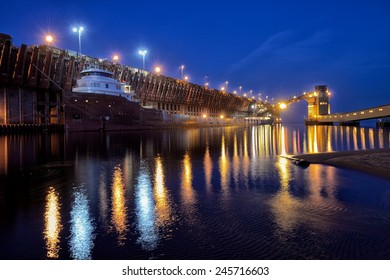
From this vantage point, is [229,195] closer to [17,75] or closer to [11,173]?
[11,173]

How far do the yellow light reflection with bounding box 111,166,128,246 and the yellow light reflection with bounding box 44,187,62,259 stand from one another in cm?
110

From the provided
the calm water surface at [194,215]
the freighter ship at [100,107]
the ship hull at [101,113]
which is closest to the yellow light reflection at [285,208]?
the calm water surface at [194,215]

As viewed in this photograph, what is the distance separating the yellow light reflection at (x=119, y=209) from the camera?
6.56 meters

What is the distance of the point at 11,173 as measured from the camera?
45.4ft

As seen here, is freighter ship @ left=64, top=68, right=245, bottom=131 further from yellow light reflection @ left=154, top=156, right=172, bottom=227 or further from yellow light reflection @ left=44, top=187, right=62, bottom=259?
yellow light reflection @ left=44, top=187, right=62, bottom=259

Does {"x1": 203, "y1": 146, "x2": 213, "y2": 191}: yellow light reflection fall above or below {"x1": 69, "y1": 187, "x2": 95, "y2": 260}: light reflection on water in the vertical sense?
above

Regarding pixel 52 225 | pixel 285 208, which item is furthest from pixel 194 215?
pixel 52 225

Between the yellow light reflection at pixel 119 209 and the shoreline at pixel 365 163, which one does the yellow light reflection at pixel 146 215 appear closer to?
A: the yellow light reflection at pixel 119 209

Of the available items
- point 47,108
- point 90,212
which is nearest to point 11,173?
point 90,212

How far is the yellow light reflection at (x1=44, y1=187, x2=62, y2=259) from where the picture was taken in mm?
5719

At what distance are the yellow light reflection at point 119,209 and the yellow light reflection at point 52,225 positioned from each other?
1101 millimetres

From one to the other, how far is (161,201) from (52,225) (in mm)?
2964

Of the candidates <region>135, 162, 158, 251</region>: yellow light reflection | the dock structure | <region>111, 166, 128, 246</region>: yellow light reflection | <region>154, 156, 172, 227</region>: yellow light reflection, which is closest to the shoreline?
<region>154, 156, 172, 227</region>: yellow light reflection

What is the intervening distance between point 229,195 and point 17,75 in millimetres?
51248
